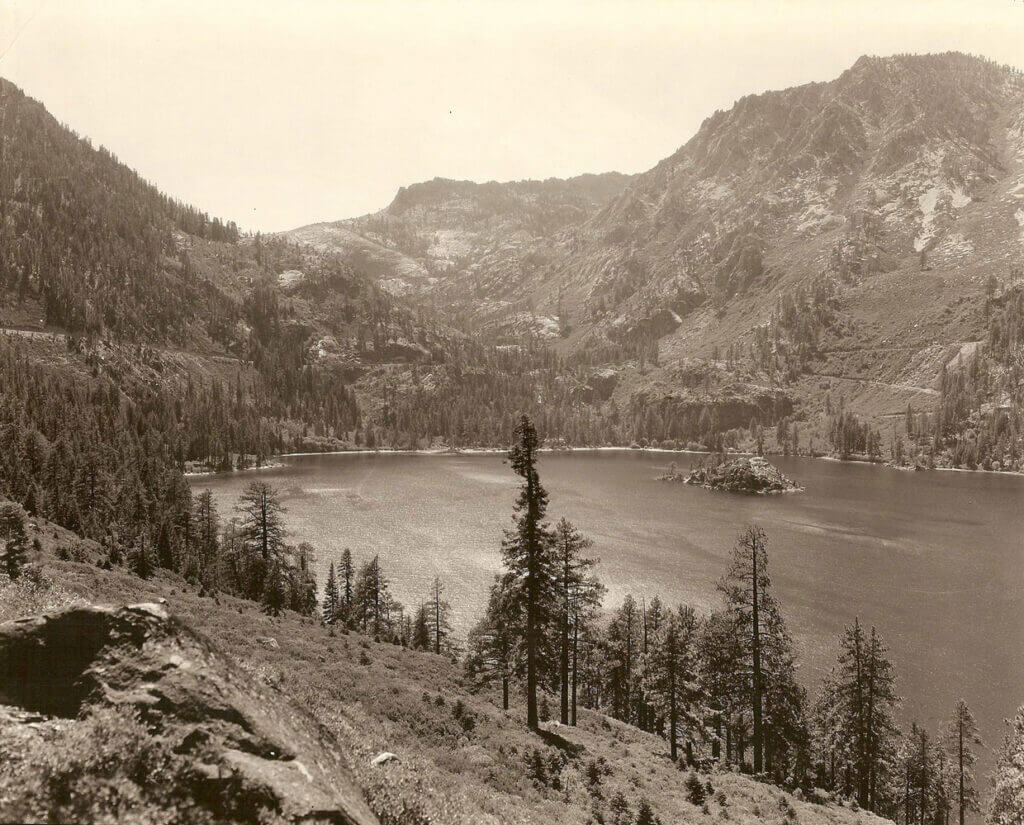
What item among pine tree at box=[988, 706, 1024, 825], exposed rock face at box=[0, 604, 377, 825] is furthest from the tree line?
exposed rock face at box=[0, 604, 377, 825]

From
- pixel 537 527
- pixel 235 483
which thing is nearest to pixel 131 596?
pixel 537 527

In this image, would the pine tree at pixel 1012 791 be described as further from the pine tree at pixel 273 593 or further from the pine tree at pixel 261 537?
the pine tree at pixel 261 537

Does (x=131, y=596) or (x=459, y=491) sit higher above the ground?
(x=131, y=596)

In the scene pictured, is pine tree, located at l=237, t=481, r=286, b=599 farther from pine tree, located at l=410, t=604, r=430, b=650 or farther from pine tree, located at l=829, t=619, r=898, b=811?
pine tree, located at l=829, t=619, r=898, b=811

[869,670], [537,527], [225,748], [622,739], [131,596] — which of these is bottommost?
[622,739]

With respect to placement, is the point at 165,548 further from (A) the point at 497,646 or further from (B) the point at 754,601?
(B) the point at 754,601

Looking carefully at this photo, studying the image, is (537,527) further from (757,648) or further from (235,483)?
(235,483)

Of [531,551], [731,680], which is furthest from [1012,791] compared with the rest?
[531,551]
